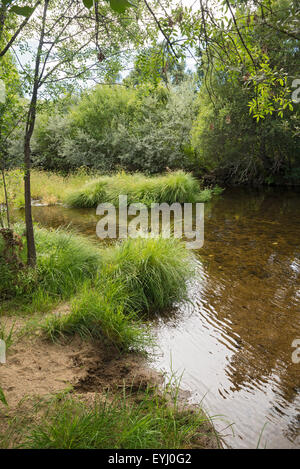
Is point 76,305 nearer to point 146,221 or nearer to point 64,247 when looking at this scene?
point 64,247

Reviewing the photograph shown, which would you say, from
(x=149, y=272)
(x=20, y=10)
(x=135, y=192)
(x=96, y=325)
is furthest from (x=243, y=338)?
(x=135, y=192)

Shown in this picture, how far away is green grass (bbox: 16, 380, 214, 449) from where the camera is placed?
1590mm

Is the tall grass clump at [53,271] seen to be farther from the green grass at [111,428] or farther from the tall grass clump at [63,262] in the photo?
the green grass at [111,428]

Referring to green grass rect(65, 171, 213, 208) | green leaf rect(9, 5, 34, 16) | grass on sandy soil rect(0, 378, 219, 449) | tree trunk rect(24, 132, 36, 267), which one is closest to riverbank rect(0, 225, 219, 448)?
grass on sandy soil rect(0, 378, 219, 449)

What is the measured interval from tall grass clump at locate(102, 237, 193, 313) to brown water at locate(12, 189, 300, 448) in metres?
0.24

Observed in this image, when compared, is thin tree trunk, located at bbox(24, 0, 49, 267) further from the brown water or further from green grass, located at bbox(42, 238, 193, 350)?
the brown water

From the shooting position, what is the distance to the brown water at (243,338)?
219cm

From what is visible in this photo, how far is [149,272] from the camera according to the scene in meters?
3.85

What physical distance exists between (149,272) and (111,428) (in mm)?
2229

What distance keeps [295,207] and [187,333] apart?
769cm

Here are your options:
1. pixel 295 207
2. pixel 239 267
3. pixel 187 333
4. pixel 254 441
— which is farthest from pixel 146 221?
pixel 254 441

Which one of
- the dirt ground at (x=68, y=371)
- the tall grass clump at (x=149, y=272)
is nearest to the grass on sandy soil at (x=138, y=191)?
the tall grass clump at (x=149, y=272)

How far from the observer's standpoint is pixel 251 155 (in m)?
12.4

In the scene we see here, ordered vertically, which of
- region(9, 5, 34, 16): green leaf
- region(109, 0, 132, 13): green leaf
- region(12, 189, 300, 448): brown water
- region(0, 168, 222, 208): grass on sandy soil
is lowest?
region(12, 189, 300, 448): brown water
